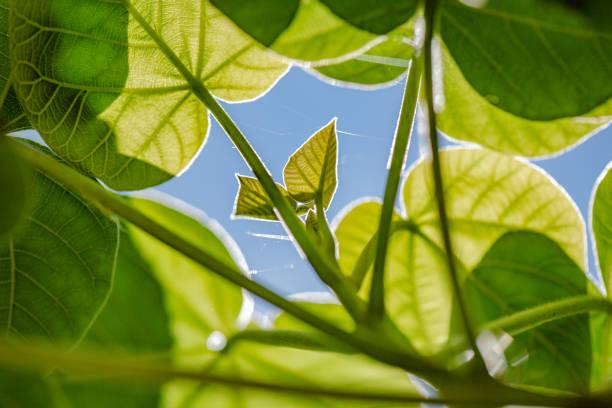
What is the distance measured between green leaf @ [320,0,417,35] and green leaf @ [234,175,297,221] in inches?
5.2

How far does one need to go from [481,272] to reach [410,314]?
0.09 meters

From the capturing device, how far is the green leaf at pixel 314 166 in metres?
0.49

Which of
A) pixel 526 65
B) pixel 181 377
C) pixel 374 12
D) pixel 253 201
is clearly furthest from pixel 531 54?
pixel 181 377

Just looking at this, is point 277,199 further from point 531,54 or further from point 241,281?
point 531,54

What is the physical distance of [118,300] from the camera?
666 millimetres

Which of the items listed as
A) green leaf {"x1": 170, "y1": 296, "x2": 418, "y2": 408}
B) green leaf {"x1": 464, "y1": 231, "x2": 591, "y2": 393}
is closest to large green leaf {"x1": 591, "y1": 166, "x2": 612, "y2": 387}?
green leaf {"x1": 464, "y1": 231, "x2": 591, "y2": 393}

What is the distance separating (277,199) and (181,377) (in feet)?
0.53

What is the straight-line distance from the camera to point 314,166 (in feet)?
1.61

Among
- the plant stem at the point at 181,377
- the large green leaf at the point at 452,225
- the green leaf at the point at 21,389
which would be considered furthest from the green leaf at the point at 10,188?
the large green leaf at the point at 452,225

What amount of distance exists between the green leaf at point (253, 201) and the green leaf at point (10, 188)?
0.67ft

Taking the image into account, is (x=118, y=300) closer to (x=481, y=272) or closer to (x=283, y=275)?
(x=283, y=275)

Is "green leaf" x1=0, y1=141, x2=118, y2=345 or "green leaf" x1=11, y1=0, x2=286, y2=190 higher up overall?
"green leaf" x1=11, y1=0, x2=286, y2=190

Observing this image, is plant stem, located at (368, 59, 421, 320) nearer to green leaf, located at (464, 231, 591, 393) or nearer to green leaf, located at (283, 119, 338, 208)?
green leaf, located at (283, 119, 338, 208)

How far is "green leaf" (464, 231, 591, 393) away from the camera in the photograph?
60cm
